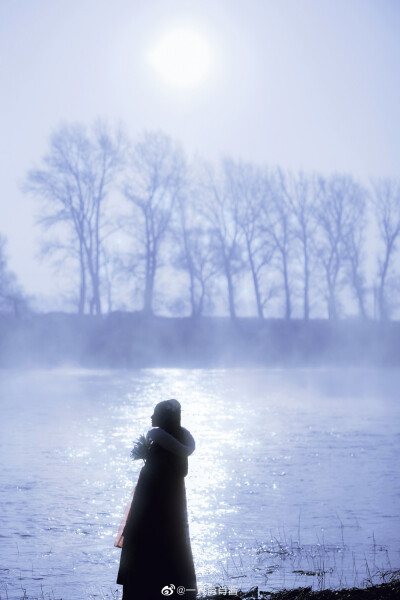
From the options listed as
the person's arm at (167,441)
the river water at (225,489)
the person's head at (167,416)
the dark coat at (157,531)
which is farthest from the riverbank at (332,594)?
the person's head at (167,416)

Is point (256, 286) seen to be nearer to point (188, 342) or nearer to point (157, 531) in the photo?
point (188, 342)

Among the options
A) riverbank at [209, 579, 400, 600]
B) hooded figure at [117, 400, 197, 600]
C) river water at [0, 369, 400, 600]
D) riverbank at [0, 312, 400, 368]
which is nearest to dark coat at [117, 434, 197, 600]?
hooded figure at [117, 400, 197, 600]

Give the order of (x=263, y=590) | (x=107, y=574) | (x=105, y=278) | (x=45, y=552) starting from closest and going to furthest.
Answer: (x=263, y=590) → (x=107, y=574) → (x=45, y=552) → (x=105, y=278)

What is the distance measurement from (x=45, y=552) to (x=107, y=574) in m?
1.05

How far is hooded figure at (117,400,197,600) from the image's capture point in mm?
5938

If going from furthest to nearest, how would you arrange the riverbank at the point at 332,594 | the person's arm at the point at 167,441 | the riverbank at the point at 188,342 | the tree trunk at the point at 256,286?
the tree trunk at the point at 256,286, the riverbank at the point at 188,342, the riverbank at the point at 332,594, the person's arm at the point at 167,441

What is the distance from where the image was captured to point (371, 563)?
8.74 metres

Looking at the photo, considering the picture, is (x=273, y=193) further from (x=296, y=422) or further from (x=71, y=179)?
(x=296, y=422)

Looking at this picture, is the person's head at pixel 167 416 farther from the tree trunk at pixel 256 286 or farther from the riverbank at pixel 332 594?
the tree trunk at pixel 256 286

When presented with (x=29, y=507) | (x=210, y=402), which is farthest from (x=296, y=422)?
(x=29, y=507)

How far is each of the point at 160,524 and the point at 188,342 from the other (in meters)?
42.4

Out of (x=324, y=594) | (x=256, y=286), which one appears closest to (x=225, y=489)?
(x=324, y=594)

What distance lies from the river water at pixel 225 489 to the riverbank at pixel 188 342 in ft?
56.1

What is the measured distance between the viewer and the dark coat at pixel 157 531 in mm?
5941
